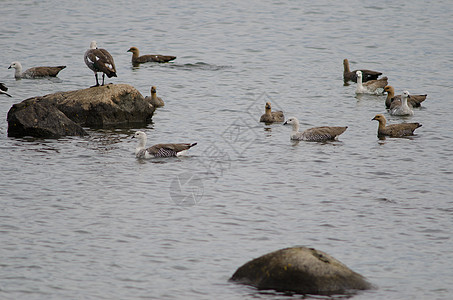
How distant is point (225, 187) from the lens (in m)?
16.2

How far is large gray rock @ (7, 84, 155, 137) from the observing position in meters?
20.1

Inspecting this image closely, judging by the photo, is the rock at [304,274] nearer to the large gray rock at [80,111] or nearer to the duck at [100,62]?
the large gray rock at [80,111]

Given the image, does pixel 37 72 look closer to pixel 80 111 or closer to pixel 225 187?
pixel 80 111

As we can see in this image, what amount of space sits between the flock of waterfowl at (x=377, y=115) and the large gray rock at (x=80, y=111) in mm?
4199

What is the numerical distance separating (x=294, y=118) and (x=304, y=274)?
35.8ft

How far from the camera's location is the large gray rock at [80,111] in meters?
20.1

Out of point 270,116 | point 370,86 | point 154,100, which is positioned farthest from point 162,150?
point 370,86

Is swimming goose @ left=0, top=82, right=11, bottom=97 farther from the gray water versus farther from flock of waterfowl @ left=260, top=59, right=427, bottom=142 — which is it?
flock of waterfowl @ left=260, top=59, right=427, bottom=142

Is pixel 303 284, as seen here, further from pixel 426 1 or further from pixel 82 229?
pixel 426 1

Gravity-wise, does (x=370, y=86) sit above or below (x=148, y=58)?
above

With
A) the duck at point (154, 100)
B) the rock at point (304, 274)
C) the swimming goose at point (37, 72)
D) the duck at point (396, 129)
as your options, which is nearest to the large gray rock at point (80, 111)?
the duck at point (154, 100)

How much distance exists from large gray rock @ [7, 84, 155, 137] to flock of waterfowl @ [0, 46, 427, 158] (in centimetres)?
82

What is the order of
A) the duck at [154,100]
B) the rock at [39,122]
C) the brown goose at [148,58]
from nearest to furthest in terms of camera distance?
the rock at [39,122], the duck at [154,100], the brown goose at [148,58]

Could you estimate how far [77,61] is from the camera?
3338 cm
